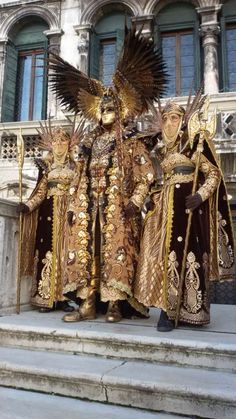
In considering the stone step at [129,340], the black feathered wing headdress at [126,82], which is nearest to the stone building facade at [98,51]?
the black feathered wing headdress at [126,82]

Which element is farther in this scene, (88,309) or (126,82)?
(126,82)

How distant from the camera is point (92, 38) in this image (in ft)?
35.6

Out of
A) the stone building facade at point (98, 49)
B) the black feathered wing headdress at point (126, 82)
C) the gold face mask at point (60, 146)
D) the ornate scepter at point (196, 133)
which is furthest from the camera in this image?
the stone building facade at point (98, 49)

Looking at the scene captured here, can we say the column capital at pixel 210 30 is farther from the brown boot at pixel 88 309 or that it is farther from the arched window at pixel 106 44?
the brown boot at pixel 88 309

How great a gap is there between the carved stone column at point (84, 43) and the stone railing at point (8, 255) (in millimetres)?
6373

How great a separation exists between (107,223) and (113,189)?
15.3 inches

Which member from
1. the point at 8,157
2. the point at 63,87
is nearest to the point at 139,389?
Result: the point at 63,87

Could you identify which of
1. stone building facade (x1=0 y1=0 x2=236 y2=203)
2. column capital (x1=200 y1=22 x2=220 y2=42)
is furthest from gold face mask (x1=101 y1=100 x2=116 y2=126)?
column capital (x1=200 y1=22 x2=220 y2=42)

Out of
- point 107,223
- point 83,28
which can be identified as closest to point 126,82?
point 107,223

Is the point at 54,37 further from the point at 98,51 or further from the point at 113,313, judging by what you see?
the point at 113,313

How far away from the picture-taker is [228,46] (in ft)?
33.3

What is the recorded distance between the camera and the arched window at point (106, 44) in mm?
10719

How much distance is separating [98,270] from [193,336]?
145 centimetres

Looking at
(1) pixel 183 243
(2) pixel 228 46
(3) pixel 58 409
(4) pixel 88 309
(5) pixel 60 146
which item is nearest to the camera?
(3) pixel 58 409
